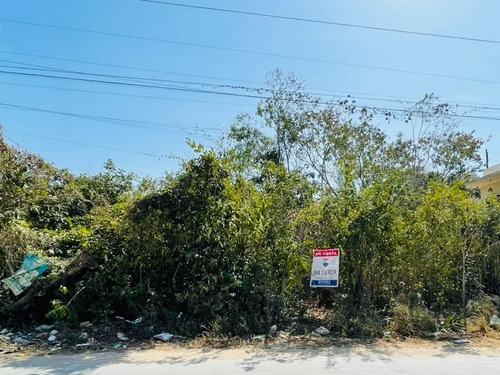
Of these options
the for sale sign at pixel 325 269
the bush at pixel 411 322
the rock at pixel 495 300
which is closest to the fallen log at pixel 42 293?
the for sale sign at pixel 325 269

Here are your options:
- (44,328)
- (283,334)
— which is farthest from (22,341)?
(283,334)

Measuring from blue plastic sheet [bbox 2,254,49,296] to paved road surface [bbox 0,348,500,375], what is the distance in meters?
2.12

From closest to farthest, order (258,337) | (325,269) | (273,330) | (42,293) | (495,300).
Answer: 1. (258,337)
2. (273,330)
3. (325,269)
4. (42,293)
5. (495,300)

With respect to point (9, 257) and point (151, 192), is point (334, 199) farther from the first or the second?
point (9, 257)

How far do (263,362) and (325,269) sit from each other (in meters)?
A: 2.43

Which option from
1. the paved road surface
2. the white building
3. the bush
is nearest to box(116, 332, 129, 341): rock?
the paved road surface

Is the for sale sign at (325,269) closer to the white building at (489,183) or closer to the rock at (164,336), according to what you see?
the rock at (164,336)

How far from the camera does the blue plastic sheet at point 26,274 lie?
25.1 ft

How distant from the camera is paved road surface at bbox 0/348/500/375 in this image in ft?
17.4

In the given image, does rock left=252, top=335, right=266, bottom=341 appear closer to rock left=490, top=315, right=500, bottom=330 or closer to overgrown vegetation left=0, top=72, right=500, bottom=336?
overgrown vegetation left=0, top=72, right=500, bottom=336

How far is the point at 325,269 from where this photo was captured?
7543 millimetres

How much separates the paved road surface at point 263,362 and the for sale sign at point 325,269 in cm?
137

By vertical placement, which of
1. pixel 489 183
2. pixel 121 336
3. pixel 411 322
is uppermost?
pixel 489 183

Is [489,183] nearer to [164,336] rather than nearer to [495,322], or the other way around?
[495,322]
